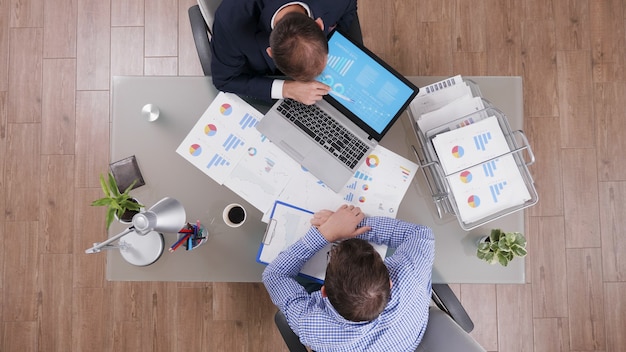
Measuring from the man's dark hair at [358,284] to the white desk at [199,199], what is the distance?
32cm

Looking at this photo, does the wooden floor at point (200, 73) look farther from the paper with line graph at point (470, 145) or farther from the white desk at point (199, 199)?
the paper with line graph at point (470, 145)

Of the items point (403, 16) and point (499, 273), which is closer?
point (499, 273)

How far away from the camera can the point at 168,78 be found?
1.54 metres

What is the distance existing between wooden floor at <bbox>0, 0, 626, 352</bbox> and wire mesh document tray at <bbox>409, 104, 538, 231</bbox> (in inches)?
40.0

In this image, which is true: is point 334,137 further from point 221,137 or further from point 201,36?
point 201,36

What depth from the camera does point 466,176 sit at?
1.39 metres

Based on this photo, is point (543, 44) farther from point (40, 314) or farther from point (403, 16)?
point (40, 314)

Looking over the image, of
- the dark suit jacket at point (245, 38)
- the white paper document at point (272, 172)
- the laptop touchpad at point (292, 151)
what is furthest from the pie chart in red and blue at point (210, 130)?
the laptop touchpad at point (292, 151)

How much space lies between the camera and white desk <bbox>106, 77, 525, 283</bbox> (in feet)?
4.90

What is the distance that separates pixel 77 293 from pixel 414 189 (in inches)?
71.3

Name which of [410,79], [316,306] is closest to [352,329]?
[316,306]

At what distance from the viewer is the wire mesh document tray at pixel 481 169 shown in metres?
1.39

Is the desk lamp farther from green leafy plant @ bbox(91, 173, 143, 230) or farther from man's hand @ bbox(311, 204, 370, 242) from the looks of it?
man's hand @ bbox(311, 204, 370, 242)

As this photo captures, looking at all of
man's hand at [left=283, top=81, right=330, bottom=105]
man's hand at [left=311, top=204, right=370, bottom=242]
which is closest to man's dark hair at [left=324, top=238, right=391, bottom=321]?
man's hand at [left=311, top=204, right=370, bottom=242]
